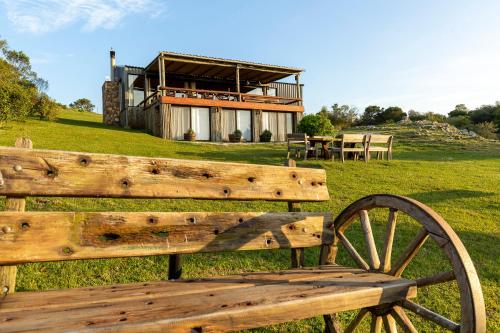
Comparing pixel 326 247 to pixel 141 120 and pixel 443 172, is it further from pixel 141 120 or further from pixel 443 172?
pixel 141 120

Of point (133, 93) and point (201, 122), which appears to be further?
point (133, 93)

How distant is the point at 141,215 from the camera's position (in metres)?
2.35

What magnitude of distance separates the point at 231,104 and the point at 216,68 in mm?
2944

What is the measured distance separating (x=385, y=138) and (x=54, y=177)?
44.5 ft

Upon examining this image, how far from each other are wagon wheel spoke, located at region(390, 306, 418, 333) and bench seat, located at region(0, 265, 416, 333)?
0.73 feet

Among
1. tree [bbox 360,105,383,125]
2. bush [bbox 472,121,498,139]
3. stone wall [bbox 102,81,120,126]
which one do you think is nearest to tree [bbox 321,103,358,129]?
tree [bbox 360,105,383,125]

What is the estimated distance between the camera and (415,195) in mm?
8406

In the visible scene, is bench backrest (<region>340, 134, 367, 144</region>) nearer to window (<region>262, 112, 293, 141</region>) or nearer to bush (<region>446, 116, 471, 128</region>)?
window (<region>262, 112, 293, 141</region>)

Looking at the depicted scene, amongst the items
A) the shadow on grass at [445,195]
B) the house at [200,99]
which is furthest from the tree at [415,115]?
the shadow on grass at [445,195]

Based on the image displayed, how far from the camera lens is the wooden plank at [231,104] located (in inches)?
834

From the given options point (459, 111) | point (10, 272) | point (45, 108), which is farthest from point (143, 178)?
point (459, 111)

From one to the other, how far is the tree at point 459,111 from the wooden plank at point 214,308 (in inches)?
1993

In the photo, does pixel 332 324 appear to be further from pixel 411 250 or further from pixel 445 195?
pixel 445 195

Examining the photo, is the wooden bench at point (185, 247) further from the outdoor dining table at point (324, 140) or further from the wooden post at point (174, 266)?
the outdoor dining table at point (324, 140)
